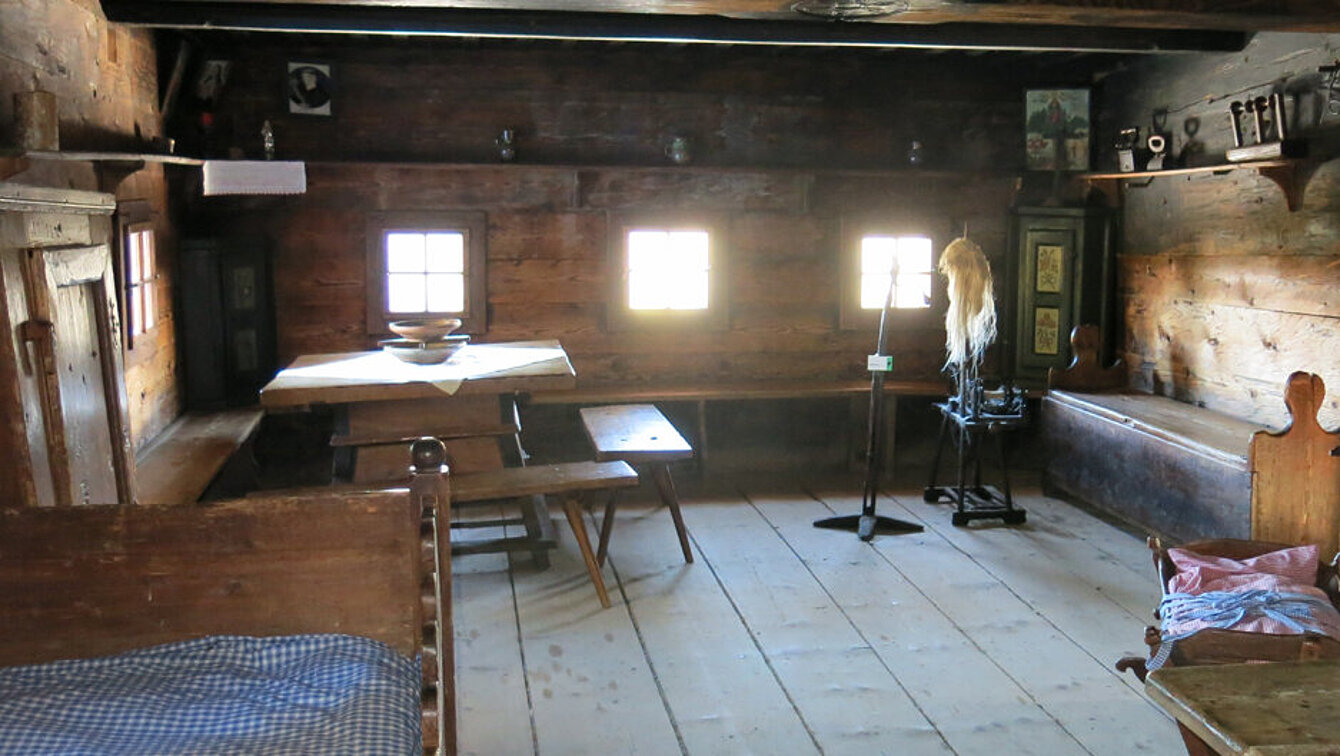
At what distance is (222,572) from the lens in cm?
254

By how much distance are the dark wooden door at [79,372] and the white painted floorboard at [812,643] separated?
1395mm

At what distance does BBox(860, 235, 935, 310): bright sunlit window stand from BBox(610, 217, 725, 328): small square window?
0.95 meters

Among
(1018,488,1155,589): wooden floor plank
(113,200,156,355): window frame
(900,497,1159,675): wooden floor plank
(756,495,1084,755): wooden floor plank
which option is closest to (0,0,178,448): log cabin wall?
(113,200,156,355): window frame

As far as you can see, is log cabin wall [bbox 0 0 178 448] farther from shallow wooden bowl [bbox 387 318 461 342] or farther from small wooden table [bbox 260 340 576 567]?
shallow wooden bowl [bbox 387 318 461 342]

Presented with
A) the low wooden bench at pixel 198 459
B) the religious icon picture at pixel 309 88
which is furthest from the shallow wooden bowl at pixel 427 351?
the religious icon picture at pixel 309 88

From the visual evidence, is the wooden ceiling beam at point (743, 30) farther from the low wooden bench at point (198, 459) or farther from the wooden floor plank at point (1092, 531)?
the wooden floor plank at point (1092, 531)

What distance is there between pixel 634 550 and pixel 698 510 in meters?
0.87

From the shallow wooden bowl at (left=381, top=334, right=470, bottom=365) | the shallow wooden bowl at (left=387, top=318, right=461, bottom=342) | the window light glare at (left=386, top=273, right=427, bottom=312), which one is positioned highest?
the window light glare at (left=386, top=273, right=427, bottom=312)

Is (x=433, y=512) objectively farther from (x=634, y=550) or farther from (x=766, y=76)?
(x=766, y=76)

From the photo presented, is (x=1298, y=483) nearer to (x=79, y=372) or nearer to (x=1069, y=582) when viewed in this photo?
(x=1069, y=582)

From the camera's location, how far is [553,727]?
3676mm

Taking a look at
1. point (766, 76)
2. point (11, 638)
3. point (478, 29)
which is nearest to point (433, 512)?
point (11, 638)

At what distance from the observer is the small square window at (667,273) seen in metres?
7.15

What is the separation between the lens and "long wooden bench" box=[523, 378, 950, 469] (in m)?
7.01
